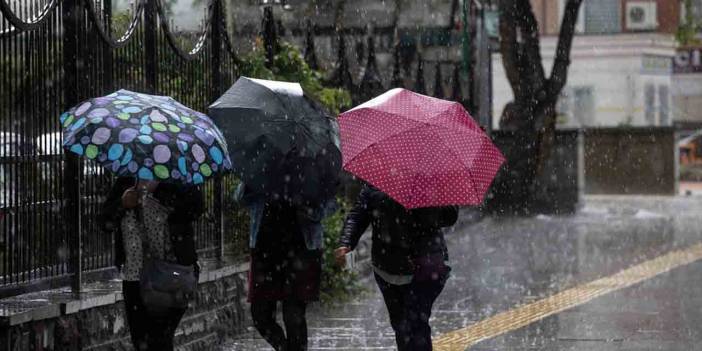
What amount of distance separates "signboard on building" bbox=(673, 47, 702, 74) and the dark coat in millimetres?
46627

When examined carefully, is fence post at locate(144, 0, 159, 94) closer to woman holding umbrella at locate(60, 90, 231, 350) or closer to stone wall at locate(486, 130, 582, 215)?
woman holding umbrella at locate(60, 90, 231, 350)

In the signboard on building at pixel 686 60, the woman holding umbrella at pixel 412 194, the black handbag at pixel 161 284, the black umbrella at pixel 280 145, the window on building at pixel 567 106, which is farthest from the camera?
the signboard on building at pixel 686 60

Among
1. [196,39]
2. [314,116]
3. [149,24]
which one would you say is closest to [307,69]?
[196,39]

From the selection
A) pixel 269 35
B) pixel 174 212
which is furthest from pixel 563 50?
pixel 174 212

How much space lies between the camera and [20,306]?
23.2 feet

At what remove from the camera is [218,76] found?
34.0 ft

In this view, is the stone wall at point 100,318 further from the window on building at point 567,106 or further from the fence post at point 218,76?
the window on building at point 567,106

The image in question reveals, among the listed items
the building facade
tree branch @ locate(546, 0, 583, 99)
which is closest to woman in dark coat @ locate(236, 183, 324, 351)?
tree branch @ locate(546, 0, 583, 99)

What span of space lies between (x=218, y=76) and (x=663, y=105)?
38911 millimetres

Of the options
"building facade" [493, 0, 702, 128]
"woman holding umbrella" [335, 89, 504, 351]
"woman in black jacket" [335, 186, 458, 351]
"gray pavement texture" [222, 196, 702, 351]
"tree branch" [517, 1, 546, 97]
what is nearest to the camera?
"woman holding umbrella" [335, 89, 504, 351]

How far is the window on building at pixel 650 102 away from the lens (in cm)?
4671

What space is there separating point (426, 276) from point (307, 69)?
5.10 meters

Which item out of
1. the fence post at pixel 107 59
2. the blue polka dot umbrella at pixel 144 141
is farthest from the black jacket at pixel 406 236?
the fence post at pixel 107 59

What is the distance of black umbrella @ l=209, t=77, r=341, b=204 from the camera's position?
24.5 feet
